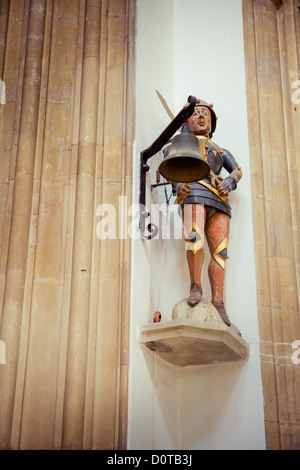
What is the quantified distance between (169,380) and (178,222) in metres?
0.91

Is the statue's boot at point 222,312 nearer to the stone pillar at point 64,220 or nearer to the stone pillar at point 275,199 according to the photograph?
the stone pillar at point 275,199

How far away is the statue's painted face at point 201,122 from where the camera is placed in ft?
13.2

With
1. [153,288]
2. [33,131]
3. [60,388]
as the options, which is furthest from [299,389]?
[33,131]

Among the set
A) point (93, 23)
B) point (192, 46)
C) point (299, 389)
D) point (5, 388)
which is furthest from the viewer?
point (192, 46)

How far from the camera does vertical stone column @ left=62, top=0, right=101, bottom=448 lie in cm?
330

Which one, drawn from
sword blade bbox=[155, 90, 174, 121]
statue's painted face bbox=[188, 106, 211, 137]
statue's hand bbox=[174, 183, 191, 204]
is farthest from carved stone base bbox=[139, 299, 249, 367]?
sword blade bbox=[155, 90, 174, 121]

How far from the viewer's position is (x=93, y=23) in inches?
164

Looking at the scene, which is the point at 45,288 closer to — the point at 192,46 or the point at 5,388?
the point at 5,388

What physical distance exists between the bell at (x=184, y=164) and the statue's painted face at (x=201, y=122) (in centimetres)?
46

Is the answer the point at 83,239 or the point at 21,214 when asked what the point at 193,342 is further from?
the point at 21,214

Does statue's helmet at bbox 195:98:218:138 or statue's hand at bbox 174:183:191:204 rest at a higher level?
statue's helmet at bbox 195:98:218:138

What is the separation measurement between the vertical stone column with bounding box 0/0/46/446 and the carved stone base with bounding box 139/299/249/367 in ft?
2.13

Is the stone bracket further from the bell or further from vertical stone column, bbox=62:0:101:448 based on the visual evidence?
the bell

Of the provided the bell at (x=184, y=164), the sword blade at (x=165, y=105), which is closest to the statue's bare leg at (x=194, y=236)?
the bell at (x=184, y=164)
